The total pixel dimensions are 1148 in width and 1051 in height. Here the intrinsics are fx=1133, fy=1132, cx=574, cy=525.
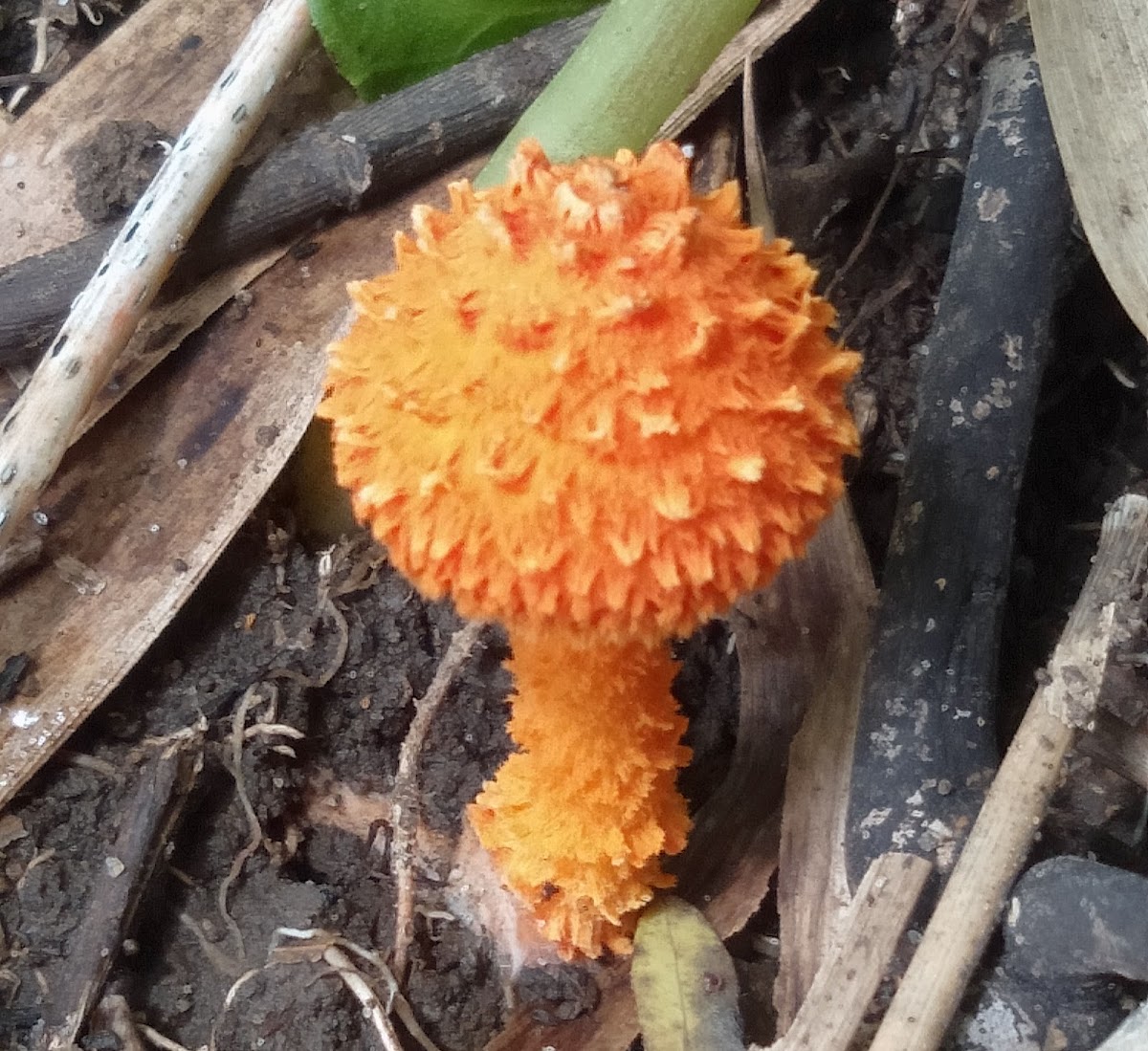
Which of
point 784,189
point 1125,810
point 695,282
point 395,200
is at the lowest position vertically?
point 1125,810

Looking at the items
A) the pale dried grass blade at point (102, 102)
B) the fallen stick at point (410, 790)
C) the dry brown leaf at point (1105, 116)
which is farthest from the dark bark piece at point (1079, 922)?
the pale dried grass blade at point (102, 102)

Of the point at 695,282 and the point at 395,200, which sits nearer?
the point at 695,282

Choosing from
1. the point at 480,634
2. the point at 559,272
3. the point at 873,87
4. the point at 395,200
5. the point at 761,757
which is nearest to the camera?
the point at 559,272

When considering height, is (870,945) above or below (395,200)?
below

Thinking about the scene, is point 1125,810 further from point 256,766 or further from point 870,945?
point 256,766

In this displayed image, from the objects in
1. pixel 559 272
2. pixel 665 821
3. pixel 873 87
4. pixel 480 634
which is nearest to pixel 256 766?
pixel 480 634

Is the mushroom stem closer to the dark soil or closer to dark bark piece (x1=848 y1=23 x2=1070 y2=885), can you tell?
the dark soil

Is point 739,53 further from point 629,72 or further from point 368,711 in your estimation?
point 368,711

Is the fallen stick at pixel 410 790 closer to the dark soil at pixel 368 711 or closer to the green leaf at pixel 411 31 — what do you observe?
the dark soil at pixel 368 711
